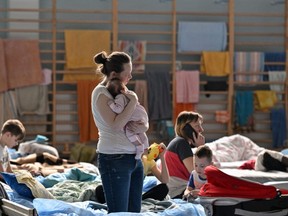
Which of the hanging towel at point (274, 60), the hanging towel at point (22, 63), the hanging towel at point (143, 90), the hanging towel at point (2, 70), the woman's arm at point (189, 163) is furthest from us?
the hanging towel at point (274, 60)

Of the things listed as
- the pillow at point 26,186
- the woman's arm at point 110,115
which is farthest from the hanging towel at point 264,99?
the woman's arm at point 110,115

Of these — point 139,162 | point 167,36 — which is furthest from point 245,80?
point 139,162

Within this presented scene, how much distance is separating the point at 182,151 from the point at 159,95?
4.82 m

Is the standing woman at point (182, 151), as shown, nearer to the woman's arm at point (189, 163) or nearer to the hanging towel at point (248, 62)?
the woman's arm at point (189, 163)

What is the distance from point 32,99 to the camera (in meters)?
9.62

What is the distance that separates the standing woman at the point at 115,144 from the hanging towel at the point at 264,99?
246 inches

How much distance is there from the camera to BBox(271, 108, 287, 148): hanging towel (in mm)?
9977

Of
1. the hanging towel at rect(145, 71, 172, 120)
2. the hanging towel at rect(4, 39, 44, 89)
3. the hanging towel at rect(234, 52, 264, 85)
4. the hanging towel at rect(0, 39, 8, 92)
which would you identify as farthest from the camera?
the hanging towel at rect(234, 52, 264, 85)

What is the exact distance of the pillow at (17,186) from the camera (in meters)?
4.63

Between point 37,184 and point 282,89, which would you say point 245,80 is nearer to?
point 282,89

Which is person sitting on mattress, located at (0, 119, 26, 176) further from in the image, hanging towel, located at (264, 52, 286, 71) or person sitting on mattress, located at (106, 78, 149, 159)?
hanging towel, located at (264, 52, 286, 71)

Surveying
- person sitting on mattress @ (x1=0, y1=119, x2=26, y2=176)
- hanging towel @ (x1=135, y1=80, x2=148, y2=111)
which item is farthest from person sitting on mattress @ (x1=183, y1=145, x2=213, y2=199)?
hanging towel @ (x1=135, y1=80, x2=148, y2=111)

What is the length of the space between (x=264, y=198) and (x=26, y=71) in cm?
633

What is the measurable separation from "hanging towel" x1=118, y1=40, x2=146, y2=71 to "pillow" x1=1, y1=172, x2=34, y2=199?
5.22 m
